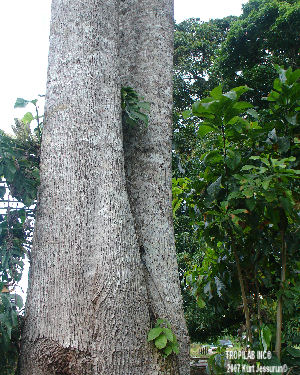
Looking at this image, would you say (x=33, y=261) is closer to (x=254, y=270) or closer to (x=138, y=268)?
(x=138, y=268)

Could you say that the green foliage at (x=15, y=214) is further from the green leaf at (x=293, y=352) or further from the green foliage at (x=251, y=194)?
the green leaf at (x=293, y=352)

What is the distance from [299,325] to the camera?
18.1 feet

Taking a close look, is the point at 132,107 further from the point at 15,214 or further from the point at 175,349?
the point at 175,349

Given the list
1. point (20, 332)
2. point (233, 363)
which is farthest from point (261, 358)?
point (20, 332)

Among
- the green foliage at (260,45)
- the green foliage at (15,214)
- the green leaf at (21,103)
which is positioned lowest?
the green foliage at (15,214)

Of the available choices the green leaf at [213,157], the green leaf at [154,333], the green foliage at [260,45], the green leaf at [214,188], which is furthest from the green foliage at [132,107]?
the green foliage at [260,45]

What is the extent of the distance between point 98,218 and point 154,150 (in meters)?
0.62

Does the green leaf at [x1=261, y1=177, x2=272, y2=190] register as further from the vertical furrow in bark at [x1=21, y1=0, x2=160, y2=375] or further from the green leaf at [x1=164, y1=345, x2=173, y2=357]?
the green leaf at [x1=164, y1=345, x2=173, y2=357]

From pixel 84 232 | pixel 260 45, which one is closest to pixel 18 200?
pixel 84 232

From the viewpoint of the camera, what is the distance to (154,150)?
2373 millimetres

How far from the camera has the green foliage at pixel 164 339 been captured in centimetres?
180

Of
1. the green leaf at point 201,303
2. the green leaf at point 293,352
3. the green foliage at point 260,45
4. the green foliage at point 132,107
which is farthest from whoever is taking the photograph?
the green foliage at point 260,45

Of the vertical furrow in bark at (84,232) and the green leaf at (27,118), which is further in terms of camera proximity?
the green leaf at (27,118)

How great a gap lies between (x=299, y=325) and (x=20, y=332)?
4.56 meters
